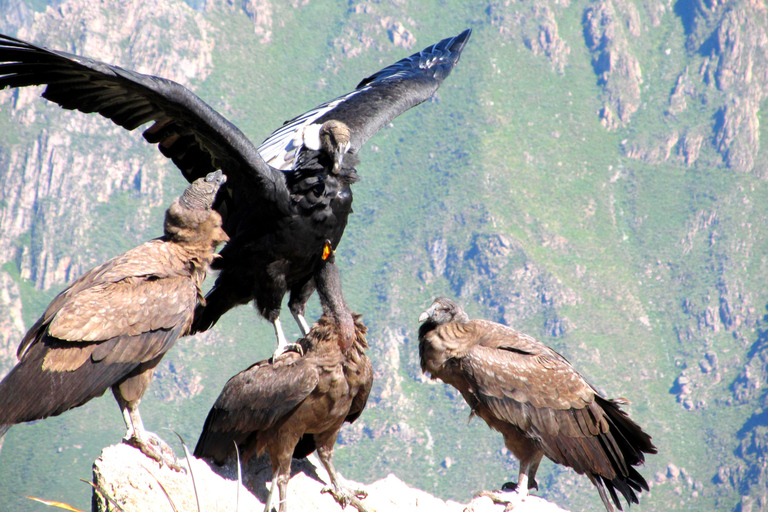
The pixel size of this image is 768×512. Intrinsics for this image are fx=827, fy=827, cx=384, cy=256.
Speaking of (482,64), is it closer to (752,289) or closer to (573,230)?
(573,230)

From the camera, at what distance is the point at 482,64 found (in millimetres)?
178125

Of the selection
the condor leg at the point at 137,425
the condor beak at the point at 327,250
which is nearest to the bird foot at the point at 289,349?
the condor beak at the point at 327,250

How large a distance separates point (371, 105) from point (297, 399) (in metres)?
5.89

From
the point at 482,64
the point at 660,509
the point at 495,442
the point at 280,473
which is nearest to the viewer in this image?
the point at 280,473

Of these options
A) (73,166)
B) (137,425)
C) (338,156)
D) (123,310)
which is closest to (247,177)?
(338,156)

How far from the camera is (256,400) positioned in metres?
7.74

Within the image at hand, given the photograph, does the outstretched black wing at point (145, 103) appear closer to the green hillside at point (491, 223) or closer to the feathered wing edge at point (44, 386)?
the feathered wing edge at point (44, 386)

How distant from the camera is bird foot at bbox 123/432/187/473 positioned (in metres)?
7.21

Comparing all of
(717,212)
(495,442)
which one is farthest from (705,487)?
(717,212)

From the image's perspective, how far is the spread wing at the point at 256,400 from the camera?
7566mm

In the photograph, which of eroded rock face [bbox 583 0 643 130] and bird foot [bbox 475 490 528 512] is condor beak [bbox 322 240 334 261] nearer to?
bird foot [bbox 475 490 528 512]

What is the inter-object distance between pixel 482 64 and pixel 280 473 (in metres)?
177

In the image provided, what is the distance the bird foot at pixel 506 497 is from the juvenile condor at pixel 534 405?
0.09 meters

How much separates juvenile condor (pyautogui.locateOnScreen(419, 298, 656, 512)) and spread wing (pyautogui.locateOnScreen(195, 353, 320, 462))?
2099 mm
